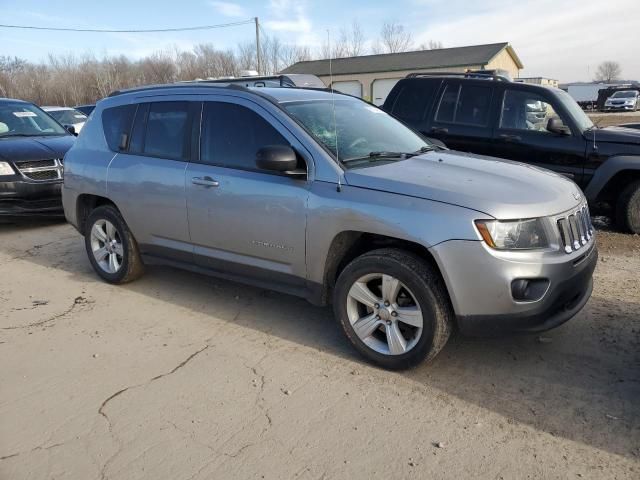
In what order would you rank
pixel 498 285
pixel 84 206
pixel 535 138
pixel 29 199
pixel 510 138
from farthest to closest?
pixel 29 199, pixel 510 138, pixel 535 138, pixel 84 206, pixel 498 285

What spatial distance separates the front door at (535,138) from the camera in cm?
646

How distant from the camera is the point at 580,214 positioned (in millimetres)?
3594

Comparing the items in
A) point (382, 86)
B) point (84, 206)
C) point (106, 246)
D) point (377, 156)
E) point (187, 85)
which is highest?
point (382, 86)

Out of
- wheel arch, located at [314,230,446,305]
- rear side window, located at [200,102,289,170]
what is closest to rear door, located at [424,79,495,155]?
rear side window, located at [200,102,289,170]

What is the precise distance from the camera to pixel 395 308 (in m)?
3.42

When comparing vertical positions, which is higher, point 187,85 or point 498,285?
point 187,85

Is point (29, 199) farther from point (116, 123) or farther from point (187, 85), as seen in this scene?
point (187, 85)

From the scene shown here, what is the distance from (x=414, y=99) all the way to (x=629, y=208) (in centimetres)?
304

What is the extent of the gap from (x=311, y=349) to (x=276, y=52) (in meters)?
52.5

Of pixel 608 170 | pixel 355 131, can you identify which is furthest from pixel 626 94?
pixel 355 131

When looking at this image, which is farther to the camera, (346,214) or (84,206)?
(84,206)

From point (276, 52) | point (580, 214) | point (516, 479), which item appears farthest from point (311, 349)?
point (276, 52)

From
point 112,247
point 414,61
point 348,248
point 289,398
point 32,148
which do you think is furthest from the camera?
point 414,61

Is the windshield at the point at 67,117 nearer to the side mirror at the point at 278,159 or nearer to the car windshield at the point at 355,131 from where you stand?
the car windshield at the point at 355,131
